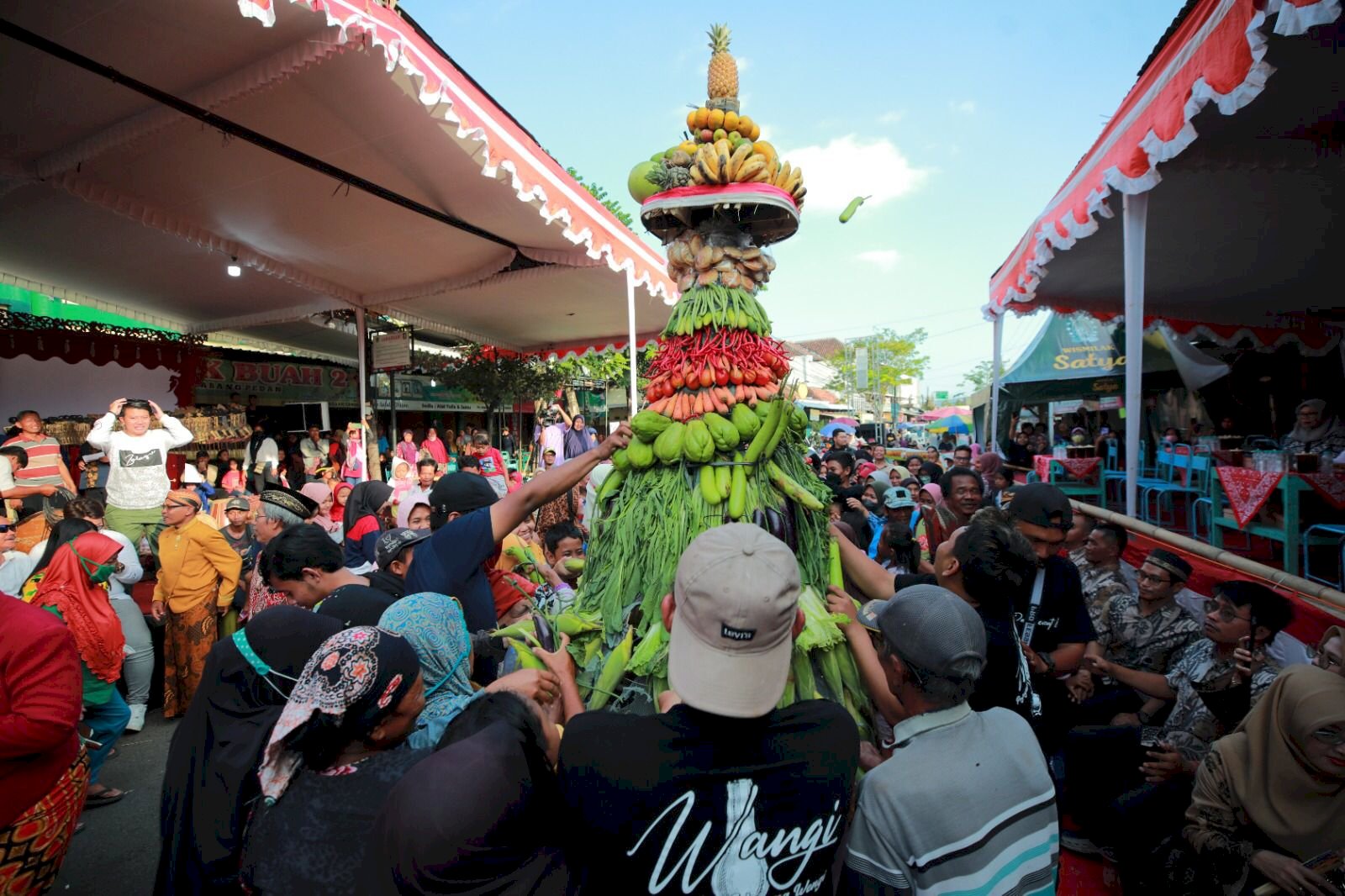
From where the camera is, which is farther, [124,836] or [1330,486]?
[1330,486]

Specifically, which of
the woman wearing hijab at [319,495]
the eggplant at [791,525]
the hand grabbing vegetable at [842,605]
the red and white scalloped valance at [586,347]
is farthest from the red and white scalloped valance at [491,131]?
the hand grabbing vegetable at [842,605]

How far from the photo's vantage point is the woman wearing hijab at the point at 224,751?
190 cm

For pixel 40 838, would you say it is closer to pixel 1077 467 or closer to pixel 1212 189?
pixel 1212 189

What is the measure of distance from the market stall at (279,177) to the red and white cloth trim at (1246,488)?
5.06m

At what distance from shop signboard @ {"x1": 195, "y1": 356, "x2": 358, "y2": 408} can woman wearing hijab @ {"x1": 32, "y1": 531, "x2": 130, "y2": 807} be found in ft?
27.9

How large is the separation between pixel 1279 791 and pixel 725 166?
2.58 m

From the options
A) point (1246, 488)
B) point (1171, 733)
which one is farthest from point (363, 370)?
point (1246, 488)

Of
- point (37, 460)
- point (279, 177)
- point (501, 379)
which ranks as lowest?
point (37, 460)

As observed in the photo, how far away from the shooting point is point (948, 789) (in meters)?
1.43

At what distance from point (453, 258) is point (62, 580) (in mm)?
5306

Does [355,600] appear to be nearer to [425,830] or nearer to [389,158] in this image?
[425,830]

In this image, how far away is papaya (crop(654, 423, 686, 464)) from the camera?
1.97 meters

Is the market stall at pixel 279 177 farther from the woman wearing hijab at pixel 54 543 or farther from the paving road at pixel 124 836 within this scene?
the paving road at pixel 124 836

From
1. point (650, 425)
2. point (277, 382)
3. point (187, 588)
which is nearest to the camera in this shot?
point (650, 425)
